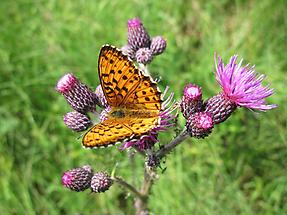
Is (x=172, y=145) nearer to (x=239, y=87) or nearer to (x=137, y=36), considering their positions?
(x=239, y=87)

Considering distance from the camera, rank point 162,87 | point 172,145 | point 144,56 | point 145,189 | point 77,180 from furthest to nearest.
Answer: point 162,87, point 144,56, point 145,189, point 77,180, point 172,145

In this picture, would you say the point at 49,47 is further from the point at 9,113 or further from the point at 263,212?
the point at 263,212

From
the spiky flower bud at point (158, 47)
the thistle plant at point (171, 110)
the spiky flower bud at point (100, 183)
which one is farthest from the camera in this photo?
the spiky flower bud at point (158, 47)

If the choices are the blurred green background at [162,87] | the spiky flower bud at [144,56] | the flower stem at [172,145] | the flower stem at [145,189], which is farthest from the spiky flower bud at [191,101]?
the blurred green background at [162,87]

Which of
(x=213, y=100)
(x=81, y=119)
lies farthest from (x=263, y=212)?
(x=81, y=119)

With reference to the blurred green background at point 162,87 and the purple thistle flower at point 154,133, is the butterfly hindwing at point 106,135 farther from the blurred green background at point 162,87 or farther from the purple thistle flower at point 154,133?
the blurred green background at point 162,87

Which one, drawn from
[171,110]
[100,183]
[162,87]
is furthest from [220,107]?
[162,87]
